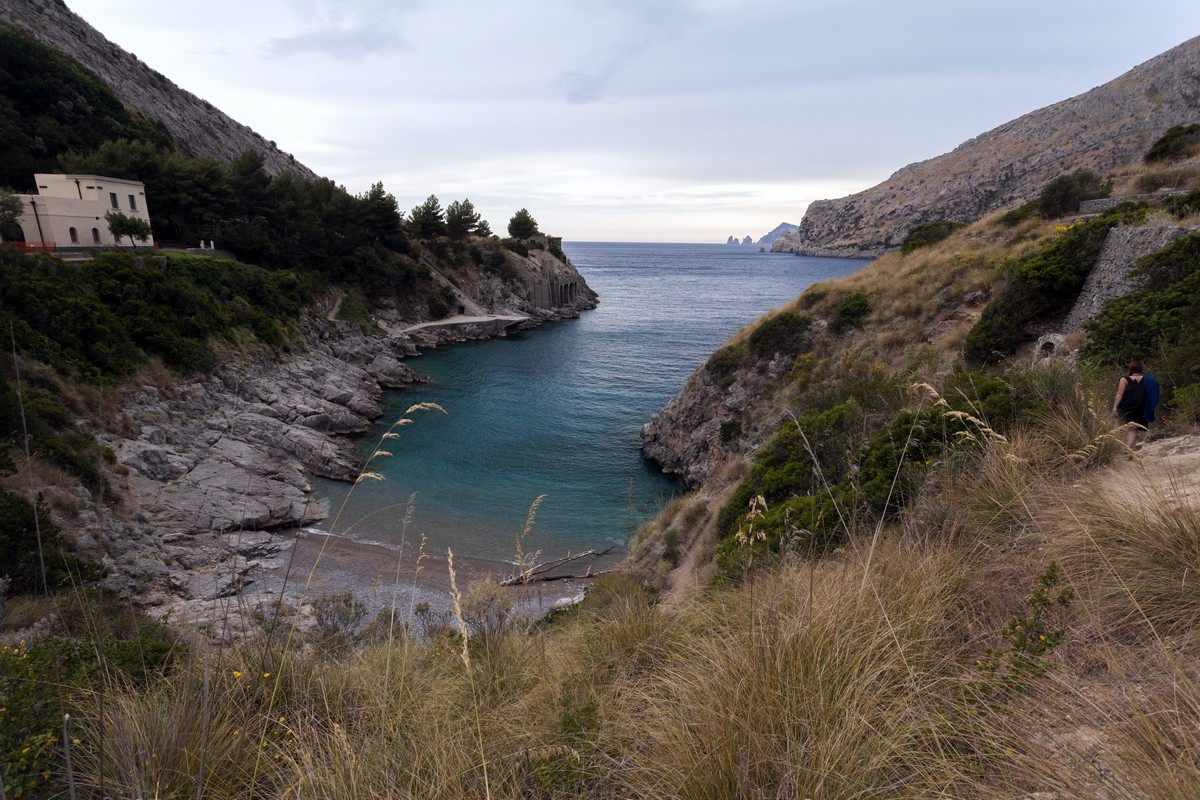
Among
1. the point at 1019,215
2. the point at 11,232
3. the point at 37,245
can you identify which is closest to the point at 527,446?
the point at 1019,215

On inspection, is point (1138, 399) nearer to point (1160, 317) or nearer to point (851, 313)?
point (1160, 317)

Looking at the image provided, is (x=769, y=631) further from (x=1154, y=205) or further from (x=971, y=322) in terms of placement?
(x=1154, y=205)

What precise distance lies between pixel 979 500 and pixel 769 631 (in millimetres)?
2798

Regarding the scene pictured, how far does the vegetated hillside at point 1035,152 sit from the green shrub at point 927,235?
1941 inches

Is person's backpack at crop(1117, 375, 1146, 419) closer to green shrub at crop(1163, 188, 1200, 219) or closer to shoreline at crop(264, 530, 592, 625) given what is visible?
green shrub at crop(1163, 188, 1200, 219)

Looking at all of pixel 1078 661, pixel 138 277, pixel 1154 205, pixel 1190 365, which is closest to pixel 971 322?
pixel 1154 205

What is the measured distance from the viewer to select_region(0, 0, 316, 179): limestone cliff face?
58.2 m

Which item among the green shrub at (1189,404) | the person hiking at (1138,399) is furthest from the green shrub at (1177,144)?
the person hiking at (1138,399)

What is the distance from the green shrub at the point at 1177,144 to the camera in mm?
20797

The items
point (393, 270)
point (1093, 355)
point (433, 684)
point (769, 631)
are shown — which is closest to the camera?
point (769, 631)

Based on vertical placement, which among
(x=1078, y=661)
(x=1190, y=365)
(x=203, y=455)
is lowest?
(x=203, y=455)

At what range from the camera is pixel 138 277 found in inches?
1084

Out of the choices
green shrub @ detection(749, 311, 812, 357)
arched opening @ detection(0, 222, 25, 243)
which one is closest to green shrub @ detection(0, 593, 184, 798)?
green shrub @ detection(749, 311, 812, 357)

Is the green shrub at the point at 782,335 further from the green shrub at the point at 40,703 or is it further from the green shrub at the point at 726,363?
the green shrub at the point at 40,703
